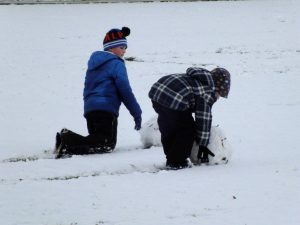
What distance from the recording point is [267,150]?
6277 millimetres

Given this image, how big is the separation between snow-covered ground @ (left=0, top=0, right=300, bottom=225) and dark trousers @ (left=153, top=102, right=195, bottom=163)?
184 mm

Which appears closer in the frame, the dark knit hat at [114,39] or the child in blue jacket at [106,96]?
the child in blue jacket at [106,96]

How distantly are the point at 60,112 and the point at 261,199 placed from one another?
18.5 ft

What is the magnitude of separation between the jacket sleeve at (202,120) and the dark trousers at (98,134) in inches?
49.1

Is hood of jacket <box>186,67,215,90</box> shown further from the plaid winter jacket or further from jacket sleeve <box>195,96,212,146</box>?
jacket sleeve <box>195,96,212,146</box>

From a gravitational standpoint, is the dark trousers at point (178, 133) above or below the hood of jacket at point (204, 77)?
below

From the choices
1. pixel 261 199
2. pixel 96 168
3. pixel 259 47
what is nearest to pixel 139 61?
pixel 259 47

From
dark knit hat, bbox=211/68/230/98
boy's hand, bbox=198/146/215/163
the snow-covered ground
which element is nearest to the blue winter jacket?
the snow-covered ground

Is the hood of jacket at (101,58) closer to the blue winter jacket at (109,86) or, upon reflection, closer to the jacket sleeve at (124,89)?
the blue winter jacket at (109,86)

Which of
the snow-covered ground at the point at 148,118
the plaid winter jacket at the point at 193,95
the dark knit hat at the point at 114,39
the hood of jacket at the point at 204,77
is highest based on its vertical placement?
the dark knit hat at the point at 114,39

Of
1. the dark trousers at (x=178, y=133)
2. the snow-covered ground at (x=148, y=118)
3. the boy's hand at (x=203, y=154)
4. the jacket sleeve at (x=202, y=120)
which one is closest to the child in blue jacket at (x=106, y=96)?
the snow-covered ground at (x=148, y=118)

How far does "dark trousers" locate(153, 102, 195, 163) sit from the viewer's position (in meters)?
5.21

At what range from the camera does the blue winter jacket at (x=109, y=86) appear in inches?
239

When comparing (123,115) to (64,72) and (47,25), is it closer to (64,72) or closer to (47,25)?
(64,72)
